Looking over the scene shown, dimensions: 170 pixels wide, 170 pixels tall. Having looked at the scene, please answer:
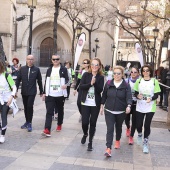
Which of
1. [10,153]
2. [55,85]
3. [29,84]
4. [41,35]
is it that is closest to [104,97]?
[55,85]

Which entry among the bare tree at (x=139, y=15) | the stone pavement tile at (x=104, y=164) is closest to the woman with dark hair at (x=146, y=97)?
the stone pavement tile at (x=104, y=164)

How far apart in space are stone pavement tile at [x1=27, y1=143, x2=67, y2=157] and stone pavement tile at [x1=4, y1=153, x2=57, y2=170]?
7.8 inches

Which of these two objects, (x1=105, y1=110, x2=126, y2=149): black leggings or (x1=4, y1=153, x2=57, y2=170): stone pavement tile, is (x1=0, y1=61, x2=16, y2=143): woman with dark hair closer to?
(x1=4, y1=153, x2=57, y2=170): stone pavement tile

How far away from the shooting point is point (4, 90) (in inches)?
259

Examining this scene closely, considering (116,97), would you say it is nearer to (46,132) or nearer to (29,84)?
(46,132)

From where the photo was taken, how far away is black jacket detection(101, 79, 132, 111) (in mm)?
5957

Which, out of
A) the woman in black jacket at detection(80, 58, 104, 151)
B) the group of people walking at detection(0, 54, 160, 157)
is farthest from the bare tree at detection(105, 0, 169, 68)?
the woman in black jacket at detection(80, 58, 104, 151)

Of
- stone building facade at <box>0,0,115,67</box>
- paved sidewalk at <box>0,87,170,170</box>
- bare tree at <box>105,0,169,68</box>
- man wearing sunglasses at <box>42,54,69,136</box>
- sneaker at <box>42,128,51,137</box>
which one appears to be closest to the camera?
paved sidewalk at <box>0,87,170,170</box>

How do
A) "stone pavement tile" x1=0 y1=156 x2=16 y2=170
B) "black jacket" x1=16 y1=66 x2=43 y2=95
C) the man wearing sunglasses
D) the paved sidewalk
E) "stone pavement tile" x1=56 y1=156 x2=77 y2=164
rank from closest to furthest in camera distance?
"stone pavement tile" x1=0 y1=156 x2=16 y2=170 → the paved sidewalk → "stone pavement tile" x1=56 y1=156 x2=77 y2=164 → the man wearing sunglasses → "black jacket" x1=16 y1=66 x2=43 y2=95

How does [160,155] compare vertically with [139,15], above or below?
below

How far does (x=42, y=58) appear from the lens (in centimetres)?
3988

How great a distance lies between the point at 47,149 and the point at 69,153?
49 centimetres

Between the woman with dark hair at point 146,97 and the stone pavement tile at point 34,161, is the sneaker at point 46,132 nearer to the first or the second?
the stone pavement tile at point 34,161

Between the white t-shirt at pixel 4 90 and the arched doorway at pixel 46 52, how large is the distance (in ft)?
108
